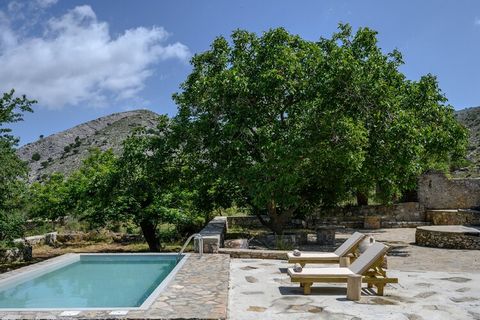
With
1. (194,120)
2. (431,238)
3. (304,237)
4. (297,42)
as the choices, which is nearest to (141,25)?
(194,120)

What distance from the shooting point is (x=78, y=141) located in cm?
6594

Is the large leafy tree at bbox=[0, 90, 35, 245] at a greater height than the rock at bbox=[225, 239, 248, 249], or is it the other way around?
the large leafy tree at bbox=[0, 90, 35, 245]

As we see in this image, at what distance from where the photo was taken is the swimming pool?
742cm

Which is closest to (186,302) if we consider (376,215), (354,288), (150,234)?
(354,288)

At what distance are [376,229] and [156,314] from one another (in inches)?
686

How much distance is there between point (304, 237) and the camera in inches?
588

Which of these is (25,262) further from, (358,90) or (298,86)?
(358,90)

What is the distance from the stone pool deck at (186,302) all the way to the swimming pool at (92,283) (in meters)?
0.24

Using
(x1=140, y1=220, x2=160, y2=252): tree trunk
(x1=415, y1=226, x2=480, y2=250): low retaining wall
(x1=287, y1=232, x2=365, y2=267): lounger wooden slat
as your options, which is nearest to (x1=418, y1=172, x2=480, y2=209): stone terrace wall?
(x1=415, y1=226, x2=480, y2=250): low retaining wall

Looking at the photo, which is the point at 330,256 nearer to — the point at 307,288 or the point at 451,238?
the point at 307,288

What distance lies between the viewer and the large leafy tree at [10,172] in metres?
12.3

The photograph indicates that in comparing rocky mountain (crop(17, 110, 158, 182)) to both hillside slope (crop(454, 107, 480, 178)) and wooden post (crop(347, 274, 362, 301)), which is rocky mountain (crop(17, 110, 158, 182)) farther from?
wooden post (crop(347, 274, 362, 301))

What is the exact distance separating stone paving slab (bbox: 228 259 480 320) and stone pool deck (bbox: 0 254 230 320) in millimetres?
262

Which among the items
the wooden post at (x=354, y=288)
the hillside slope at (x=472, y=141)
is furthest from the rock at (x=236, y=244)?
the hillside slope at (x=472, y=141)
